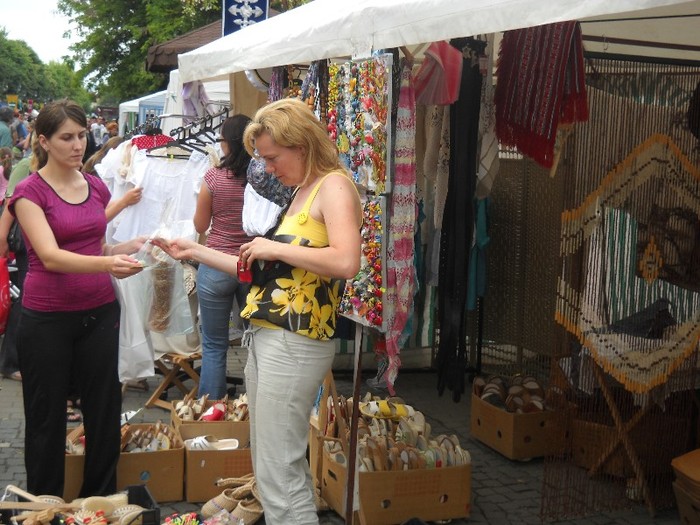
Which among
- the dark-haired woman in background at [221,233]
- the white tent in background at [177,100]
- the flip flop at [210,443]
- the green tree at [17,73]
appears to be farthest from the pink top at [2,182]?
the green tree at [17,73]

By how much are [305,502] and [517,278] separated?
3809mm

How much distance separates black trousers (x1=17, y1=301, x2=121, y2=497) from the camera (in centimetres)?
361

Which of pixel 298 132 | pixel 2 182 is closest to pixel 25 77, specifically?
pixel 2 182

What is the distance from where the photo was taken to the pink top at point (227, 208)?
515cm

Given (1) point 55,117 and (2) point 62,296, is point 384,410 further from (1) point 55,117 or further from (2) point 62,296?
(1) point 55,117

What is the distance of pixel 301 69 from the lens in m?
A: 5.14

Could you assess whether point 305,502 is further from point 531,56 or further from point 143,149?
point 143,149

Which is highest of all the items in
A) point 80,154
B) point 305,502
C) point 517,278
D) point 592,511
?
point 80,154

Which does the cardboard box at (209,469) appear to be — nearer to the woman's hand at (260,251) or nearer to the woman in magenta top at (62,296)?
the woman in magenta top at (62,296)

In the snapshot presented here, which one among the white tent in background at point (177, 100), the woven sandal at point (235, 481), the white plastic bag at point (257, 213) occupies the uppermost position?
the white tent in background at point (177, 100)

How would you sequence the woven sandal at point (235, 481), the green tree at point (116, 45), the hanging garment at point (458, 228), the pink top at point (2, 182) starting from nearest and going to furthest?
the woven sandal at point (235, 481)
the hanging garment at point (458, 228)
the pink top at point (2, 182)
the green tree at point (116, 45)

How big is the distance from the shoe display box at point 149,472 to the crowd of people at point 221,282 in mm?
113

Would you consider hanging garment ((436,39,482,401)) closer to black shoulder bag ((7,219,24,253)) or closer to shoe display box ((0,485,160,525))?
shoe display box ((0,485,160,525))

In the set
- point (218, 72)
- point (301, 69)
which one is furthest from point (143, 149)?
point (301, 69)
